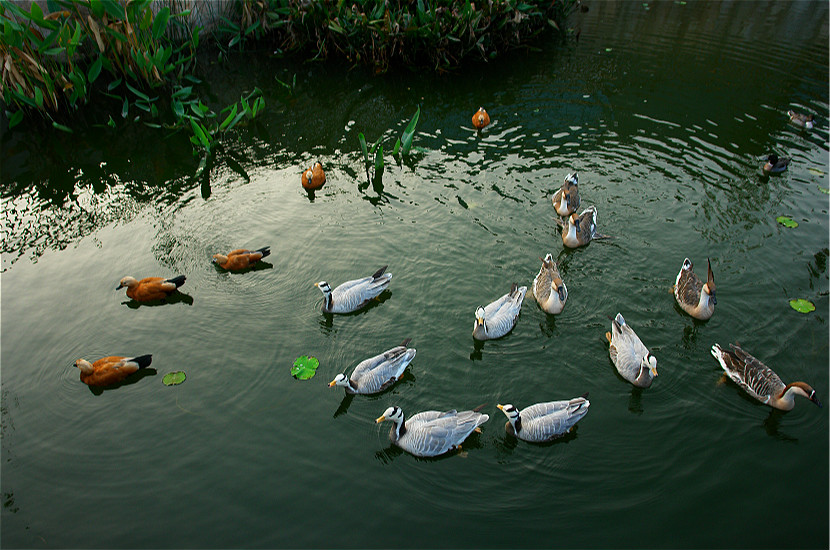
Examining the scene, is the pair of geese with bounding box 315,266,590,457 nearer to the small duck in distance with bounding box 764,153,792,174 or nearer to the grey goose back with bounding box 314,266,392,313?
the grey goose back with bounding box 314,266,392,313

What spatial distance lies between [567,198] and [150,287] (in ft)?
23.0

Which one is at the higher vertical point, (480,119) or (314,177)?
(480,119)

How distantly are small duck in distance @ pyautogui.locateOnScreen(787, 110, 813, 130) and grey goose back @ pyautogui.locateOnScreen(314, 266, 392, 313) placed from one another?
35.5ft

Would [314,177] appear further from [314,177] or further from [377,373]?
[377,373]

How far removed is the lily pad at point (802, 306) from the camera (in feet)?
24.8

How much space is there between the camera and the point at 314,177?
10.7 m

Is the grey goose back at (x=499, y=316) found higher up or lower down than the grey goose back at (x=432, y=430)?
higher up

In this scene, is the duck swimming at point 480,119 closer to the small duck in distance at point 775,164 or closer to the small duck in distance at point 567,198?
the small duck in distance at point 567,198

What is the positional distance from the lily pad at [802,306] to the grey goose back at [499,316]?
152 inches

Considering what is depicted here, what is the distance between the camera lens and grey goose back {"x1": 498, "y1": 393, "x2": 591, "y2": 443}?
19.5 feet

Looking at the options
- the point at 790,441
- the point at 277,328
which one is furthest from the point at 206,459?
the point at 790,441

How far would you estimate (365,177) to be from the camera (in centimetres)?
1127

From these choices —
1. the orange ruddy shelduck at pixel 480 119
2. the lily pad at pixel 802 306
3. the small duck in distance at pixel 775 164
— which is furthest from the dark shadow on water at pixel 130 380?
the small duck in distance at pixel 775 164

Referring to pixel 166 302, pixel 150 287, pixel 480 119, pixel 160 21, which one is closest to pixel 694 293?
pixel 480 119
